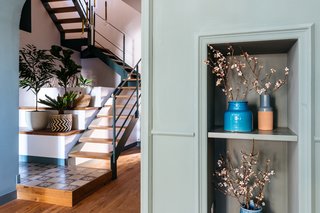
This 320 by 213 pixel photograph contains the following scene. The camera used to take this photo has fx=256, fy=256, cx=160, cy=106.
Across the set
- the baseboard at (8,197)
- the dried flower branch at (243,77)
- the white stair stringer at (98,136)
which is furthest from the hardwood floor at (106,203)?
the dried flower branch at (243,77)

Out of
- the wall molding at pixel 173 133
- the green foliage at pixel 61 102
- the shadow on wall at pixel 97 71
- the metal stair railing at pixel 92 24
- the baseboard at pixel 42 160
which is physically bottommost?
the baseboard at pixel 42 160

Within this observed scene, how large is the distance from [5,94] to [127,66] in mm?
4176

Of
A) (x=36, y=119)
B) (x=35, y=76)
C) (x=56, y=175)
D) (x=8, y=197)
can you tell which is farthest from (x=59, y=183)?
(x=35, y=76)

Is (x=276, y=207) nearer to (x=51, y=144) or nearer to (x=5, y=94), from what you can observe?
(x=5, y=94)

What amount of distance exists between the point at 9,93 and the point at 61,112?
1.51 meters

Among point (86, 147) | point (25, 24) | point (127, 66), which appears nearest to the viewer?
point (86, 147)

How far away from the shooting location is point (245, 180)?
116cm

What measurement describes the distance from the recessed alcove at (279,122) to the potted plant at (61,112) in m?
3.30

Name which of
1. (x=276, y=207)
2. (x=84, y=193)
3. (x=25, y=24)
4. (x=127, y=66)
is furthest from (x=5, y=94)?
(x=127, y=66)

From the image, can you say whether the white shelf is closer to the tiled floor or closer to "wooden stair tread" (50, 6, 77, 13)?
the tiled floor

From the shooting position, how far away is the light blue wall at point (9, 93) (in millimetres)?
2676

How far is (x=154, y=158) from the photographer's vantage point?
3.94 feet

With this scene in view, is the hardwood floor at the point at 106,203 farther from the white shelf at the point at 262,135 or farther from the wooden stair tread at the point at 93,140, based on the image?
the white shelf at the point at 262,135

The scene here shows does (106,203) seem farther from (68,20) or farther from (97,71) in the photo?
(68,20)
